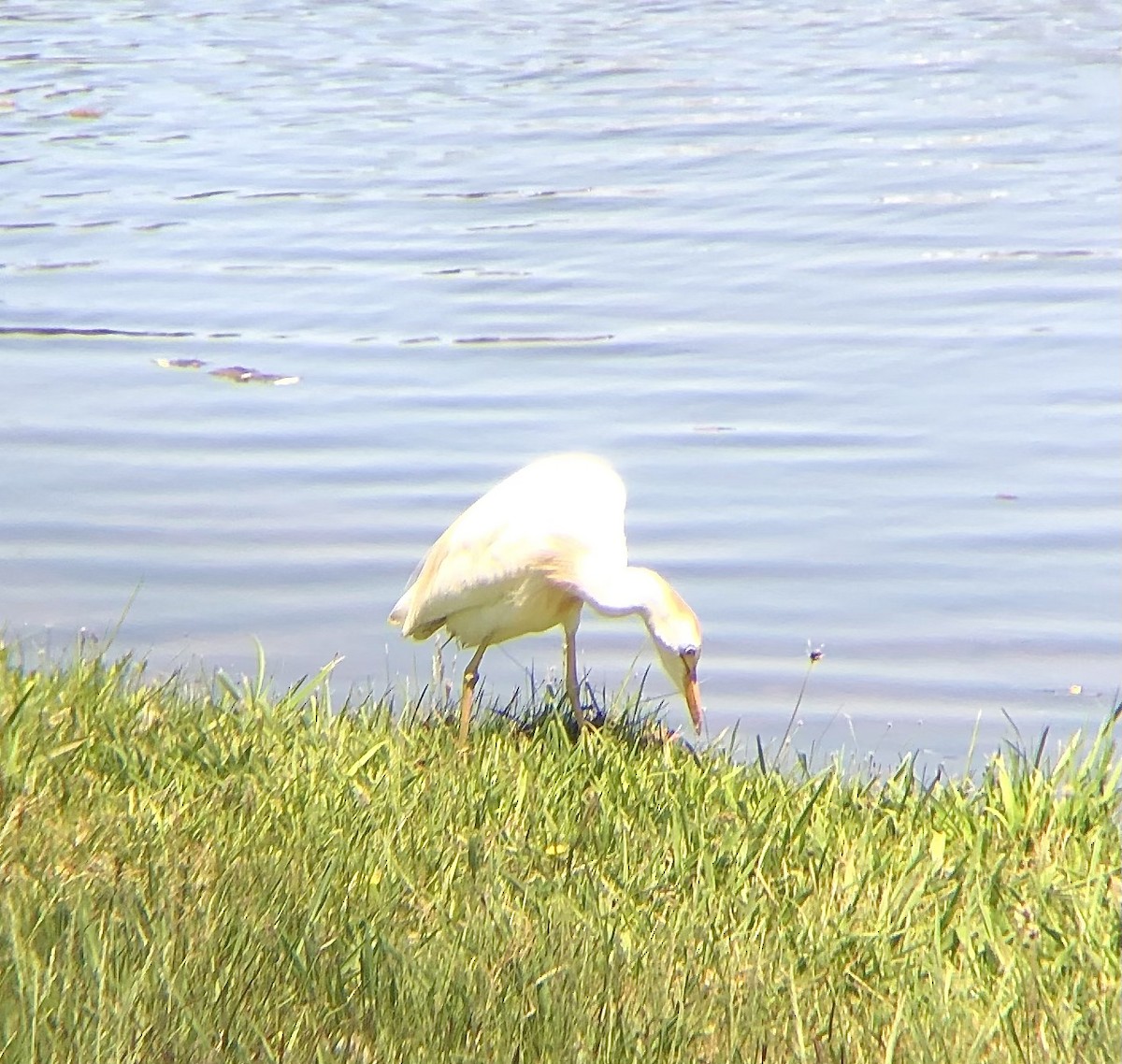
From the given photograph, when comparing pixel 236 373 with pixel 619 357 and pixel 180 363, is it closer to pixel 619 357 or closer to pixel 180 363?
pixel 180 363

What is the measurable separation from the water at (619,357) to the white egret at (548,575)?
313mm

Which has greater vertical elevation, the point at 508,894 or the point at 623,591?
the point at 508,894

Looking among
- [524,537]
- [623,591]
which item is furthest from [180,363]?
[623,591]

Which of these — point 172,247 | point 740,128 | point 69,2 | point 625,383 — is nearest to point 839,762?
point 625,383

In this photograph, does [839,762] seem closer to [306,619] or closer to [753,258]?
[306,619]

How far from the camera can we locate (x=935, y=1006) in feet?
11.4

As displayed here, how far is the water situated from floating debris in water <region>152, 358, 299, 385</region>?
0.07 metres

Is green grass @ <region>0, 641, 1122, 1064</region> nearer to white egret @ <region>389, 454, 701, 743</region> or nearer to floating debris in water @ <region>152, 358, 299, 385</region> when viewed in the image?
white egret @ <region>389, 454, 701, 743</region>

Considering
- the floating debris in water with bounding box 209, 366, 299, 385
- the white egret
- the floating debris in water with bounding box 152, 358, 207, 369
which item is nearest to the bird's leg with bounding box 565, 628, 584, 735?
the white egret

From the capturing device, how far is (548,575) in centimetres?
542

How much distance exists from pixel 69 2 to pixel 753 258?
13506 millimetres

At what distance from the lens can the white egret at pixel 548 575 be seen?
5.29m

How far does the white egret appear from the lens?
529 cm

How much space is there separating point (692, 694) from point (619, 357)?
4.01 m
